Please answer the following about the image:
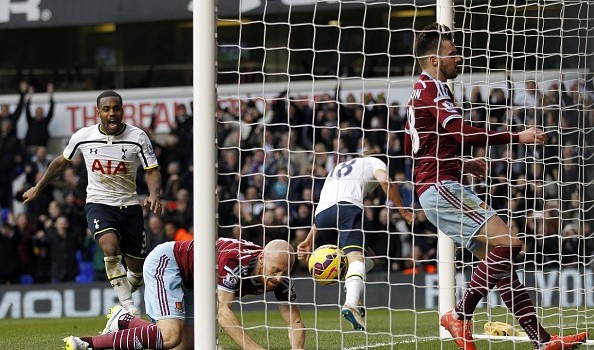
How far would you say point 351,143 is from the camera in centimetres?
1575

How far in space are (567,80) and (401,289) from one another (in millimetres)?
5498

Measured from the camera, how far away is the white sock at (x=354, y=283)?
9.84 meters

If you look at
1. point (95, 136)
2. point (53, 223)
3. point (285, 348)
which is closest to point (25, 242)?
point (53, 223)

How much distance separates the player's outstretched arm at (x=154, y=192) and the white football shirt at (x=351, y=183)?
1.42 meters

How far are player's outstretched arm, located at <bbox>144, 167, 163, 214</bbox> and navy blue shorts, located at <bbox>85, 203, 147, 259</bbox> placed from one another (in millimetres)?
503

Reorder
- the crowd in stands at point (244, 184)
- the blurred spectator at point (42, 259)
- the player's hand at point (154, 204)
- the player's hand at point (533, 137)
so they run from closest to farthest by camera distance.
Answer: the player's hand at point (533, 137) < the player's hand at point (154, 204) < the crowd in stands at point (244, 184) < the blurred spectator at point (42, 259)

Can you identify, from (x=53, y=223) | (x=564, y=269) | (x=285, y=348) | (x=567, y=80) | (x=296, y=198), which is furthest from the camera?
(x=53, y=223)

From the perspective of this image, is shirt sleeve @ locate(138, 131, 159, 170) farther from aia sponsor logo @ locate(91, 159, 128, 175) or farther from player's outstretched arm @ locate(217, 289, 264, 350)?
player's outstretched arm @ locate(217, 289, 264, 350)

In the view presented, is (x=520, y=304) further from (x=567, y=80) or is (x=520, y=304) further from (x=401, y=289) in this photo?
(x=401, y=289)

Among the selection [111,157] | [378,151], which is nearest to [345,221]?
[111,157]

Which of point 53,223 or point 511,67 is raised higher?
point 511,67

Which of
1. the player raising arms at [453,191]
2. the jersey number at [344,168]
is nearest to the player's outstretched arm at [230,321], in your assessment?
the player raising arms at [453,191]

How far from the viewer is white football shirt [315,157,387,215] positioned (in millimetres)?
10281

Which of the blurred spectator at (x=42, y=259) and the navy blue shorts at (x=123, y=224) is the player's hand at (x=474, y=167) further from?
the blurred spectator at (x=42, y=259)
